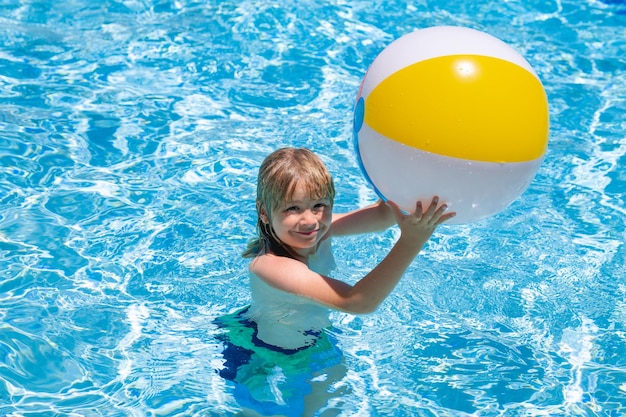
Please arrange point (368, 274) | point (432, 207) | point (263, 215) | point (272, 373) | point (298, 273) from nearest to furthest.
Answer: point (432, 207), point (368, 274), point (298, 273), point (263, 215), point (272, 373)

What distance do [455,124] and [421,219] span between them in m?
0.40

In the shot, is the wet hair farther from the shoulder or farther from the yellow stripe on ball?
the yellow stripe on ball

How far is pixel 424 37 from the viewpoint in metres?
3.75

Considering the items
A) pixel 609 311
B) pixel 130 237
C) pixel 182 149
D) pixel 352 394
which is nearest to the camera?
pixel 352 394

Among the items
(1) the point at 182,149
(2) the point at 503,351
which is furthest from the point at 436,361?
(1) the point at 182,149

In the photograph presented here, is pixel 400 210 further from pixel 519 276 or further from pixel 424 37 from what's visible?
pixel 519 276

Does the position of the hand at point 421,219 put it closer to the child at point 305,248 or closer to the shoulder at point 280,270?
the child at point 305,248

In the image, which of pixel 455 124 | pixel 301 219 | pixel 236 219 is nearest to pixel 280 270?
pixel 301 219

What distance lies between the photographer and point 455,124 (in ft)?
11.3

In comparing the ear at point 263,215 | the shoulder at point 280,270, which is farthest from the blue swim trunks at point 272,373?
the ear at point 263,215

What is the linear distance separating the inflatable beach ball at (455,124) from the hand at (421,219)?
0.03 m

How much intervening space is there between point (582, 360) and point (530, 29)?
4709 mm

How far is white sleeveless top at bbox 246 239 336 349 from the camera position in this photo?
4285 mm

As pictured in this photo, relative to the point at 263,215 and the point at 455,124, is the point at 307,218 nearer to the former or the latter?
the point at 263,215
